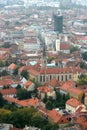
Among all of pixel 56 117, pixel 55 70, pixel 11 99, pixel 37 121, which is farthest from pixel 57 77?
pixel 37 121

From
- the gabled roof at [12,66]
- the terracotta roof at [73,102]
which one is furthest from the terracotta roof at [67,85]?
the gabled roof at [12,66]

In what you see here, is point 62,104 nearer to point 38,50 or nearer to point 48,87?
point 48,87

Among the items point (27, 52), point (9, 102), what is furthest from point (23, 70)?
point (27, 52)

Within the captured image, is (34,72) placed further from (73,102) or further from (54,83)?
(73,102)

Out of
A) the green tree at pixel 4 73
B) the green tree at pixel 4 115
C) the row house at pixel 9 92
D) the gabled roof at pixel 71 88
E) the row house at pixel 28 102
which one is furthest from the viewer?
the green tree at pixel 4 73

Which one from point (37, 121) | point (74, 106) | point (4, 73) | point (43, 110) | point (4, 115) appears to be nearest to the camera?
point (37, 121)

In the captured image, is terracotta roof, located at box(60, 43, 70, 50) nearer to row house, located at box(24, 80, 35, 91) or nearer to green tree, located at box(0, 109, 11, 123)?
row house, located at box(24, 80, 35, 91)

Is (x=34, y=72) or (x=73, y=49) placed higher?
(x=34, y=72)

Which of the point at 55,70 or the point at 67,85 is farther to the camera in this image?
the point at 55,70

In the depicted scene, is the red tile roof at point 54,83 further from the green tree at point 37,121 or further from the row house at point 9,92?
the green tree at point 37,121

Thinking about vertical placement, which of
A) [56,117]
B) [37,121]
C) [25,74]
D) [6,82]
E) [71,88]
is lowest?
[25,74]

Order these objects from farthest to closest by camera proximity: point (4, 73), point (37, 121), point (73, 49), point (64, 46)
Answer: point (64, 46) < point (73, 49) < point (4, 73) < point (37, 121)
